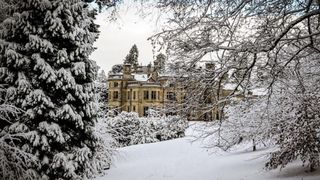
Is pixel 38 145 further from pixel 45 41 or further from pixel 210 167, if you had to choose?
pixel 210 167

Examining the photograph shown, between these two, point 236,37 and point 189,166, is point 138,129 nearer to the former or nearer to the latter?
point 189,166

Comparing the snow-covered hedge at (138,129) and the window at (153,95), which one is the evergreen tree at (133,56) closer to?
the window at (153,95)

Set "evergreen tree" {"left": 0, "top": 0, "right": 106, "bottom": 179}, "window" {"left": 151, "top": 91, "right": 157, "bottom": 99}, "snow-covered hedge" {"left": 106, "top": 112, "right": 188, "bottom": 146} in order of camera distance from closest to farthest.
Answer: "evergreen tree" {"left": 0, "top": 0, "right": 106, "bottom": 179}
"snow-covered hedge" {"left": 106, "top": 112, "right": 188, "bottom": 146}
"window" {"left": 151, "top": 91, "right": 157, "bottom": 99}

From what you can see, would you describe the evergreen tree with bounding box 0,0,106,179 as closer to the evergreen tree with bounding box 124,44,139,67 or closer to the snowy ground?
the snowy ground

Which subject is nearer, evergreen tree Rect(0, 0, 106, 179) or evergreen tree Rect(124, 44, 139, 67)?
evergreen tree Rect(0, 0, 106, 179)

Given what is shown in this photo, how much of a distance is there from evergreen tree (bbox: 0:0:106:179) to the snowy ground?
11.9 feet

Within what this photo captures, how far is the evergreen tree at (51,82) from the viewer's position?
12.0m

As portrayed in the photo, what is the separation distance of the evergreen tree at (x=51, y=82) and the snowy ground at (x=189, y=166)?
3619 millimetres

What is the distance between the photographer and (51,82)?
1255 centimetres

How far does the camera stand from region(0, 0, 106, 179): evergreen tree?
39.3 ft

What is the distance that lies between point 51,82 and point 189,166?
1217cm

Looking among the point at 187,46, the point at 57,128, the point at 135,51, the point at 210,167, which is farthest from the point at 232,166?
the point at 135,51

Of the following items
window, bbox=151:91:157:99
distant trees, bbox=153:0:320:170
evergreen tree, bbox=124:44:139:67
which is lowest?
distant trees, bbox=153:0:320:170

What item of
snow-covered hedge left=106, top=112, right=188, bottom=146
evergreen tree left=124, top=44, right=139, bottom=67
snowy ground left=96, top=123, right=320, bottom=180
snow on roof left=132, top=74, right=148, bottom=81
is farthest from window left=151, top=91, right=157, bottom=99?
snowy ground left=96, top=123, right=320, bottom=180
